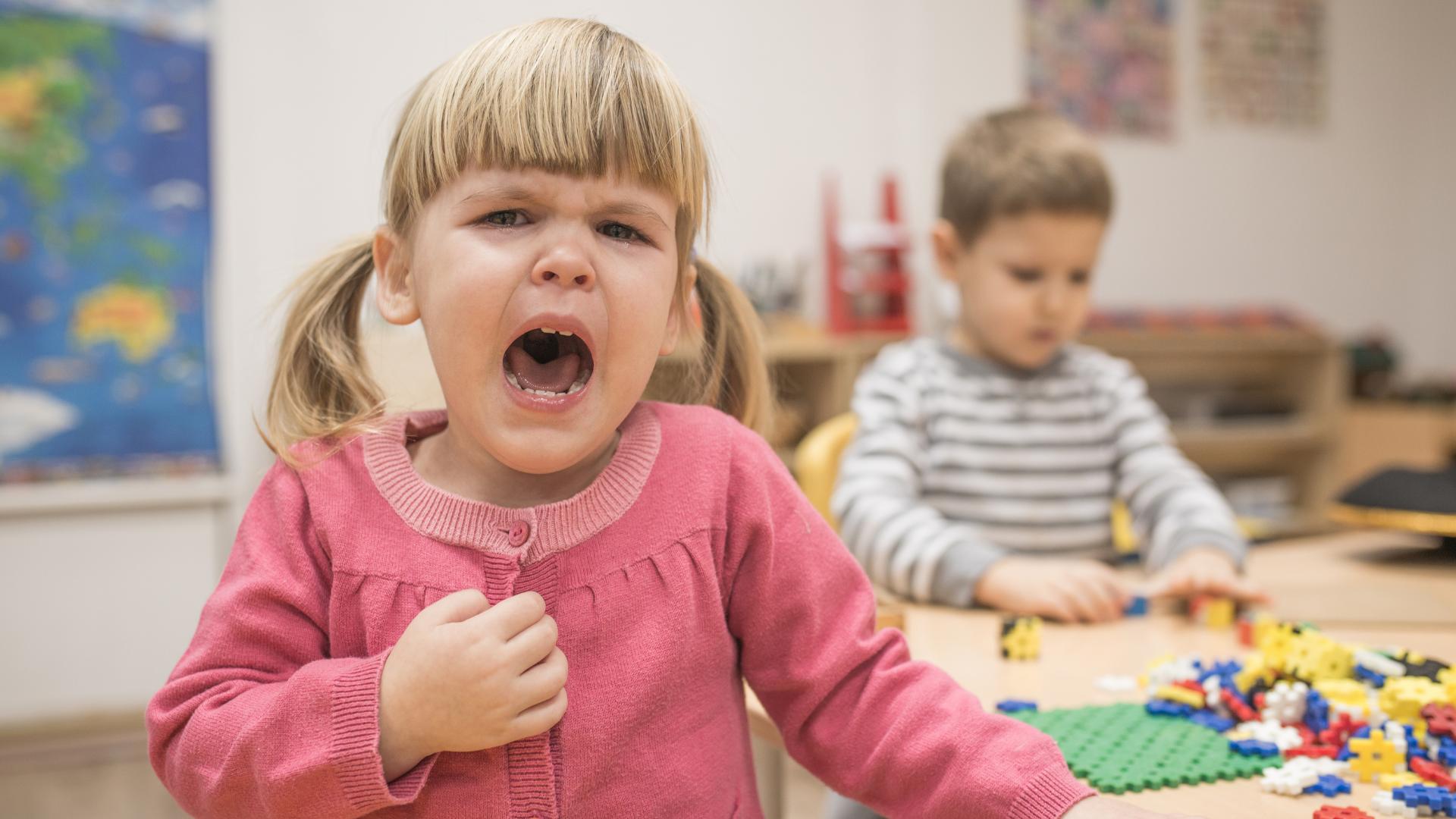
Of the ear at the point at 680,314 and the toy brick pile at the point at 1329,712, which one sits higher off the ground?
the ear at the point at 680,314

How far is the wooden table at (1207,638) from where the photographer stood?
645 mm

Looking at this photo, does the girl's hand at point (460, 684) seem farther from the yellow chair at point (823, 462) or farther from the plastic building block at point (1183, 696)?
the yellow chair at point (823, 462)

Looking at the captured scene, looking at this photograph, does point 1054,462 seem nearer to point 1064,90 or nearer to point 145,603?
point 145,603

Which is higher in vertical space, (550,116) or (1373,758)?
(550,116)

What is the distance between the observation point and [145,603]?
2.58 m

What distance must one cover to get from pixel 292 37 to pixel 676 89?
2291 mm

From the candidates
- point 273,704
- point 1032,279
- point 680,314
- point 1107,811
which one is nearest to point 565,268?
point 680,314

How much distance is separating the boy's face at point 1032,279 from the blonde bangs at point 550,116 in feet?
2.48

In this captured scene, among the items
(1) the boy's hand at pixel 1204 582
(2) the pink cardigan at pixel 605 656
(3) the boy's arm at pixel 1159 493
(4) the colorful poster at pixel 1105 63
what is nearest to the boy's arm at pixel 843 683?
(2) the pink cardigan at pixel 605 656

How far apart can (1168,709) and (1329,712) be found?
10cm

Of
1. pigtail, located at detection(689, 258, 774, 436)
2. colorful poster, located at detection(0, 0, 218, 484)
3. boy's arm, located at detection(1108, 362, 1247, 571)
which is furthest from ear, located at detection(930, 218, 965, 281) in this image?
colorful poster, located at detection(0, 0, 218, 484)

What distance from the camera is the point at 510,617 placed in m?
0.61

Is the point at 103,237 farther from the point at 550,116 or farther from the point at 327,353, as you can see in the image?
the point at 550,116

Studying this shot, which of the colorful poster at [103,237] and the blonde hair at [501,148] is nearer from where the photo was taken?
the blonde hair at [501,148]
